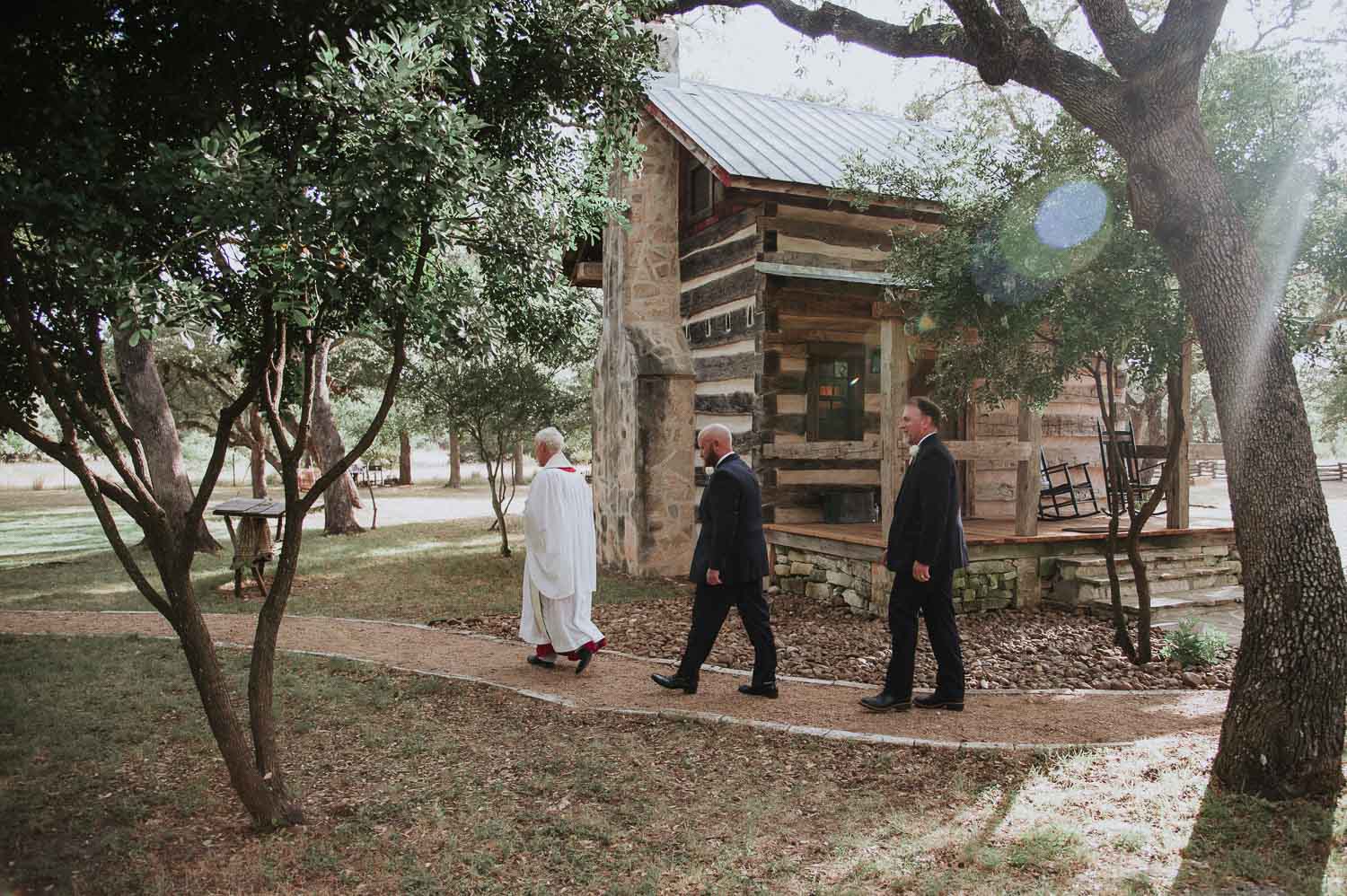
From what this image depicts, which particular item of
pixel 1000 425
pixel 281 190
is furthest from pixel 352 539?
pixel 281 190

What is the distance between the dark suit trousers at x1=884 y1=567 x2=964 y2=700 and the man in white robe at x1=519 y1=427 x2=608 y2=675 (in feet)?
7.79

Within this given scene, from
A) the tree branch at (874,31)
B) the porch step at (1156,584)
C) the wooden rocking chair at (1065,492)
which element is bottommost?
the porch step at (1156,584)

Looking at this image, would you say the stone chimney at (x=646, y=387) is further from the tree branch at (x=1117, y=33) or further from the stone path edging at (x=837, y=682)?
the tree branch at (x=1117, y=33)

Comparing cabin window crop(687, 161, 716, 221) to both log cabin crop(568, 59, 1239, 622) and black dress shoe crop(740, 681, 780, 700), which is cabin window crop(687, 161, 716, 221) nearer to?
log cabin crop(568, 59, 1239, 622)

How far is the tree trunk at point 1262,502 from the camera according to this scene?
4047mm

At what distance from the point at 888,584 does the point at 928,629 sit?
3.38 m

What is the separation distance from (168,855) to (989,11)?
589 cm

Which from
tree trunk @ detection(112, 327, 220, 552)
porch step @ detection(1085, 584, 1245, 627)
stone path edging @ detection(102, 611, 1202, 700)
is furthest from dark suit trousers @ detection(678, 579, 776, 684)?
tree trunk @ detection(112, 327, 220, 552)

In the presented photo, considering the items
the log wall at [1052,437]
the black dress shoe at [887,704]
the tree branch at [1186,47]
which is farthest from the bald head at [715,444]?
the log wall at [1052,437]

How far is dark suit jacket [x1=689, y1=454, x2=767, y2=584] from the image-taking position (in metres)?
5.97

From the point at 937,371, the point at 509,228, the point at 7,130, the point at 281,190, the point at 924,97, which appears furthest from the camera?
the point at 924,97

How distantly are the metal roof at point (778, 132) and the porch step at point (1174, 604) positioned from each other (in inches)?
202

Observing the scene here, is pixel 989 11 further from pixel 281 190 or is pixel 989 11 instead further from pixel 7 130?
pixel 7 130

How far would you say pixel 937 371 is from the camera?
8.25m
